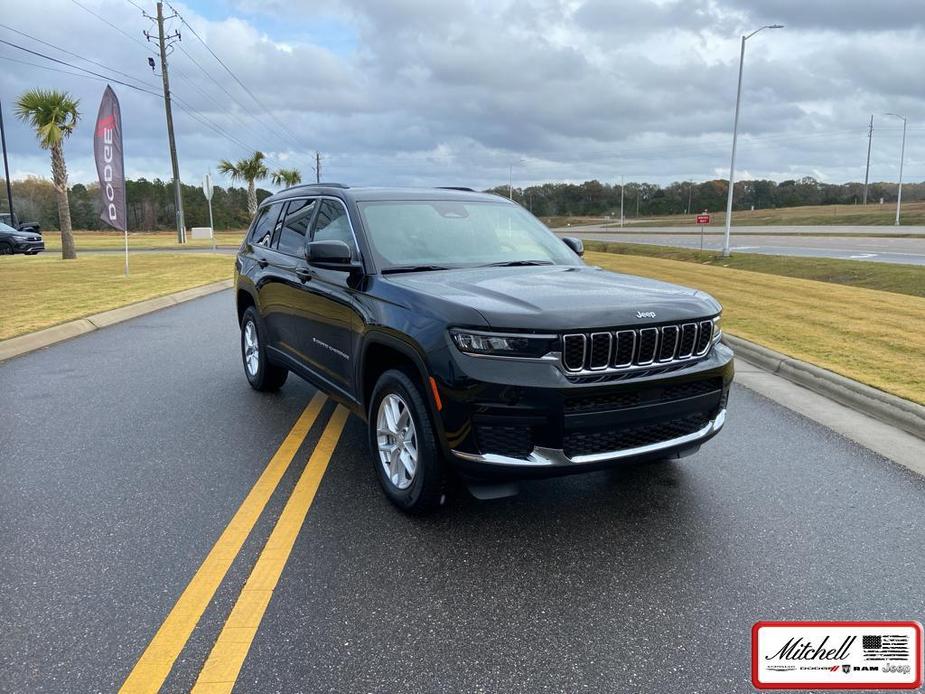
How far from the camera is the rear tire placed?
6648mm

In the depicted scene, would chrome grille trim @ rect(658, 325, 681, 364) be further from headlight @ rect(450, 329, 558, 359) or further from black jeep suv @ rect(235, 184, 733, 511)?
headlight @ rect(450, 329, 558, 359)

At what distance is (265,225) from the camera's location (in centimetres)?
684

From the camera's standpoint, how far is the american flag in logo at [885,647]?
9.25 ft

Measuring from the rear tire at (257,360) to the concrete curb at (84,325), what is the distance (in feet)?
12.6

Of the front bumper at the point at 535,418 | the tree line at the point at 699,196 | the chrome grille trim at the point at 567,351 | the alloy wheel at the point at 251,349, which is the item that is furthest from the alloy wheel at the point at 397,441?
the tree line at the point at 699,196

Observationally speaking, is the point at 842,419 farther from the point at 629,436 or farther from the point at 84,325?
the point at 84,325

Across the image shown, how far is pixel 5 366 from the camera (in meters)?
8.30

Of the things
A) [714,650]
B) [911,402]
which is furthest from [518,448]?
[911,402]

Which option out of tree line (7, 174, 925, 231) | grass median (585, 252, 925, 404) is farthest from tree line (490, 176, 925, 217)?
grass median (585, 252, 925, 404)

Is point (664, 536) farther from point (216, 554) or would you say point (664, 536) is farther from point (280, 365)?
point (280, 365)

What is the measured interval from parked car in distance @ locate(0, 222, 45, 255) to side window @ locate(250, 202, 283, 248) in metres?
29.8

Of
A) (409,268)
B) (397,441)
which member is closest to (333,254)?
(409,268)

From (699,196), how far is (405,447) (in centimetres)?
11613

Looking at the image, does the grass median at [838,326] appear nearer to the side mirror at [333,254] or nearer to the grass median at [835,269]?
the grass median at [835,269]
